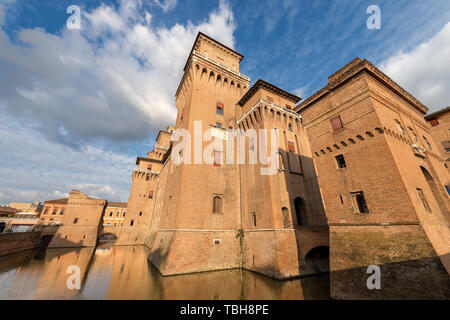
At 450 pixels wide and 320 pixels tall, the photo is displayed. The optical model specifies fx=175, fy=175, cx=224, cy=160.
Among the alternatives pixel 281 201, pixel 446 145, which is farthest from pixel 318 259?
pixel 446 145

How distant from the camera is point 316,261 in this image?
1388 cm

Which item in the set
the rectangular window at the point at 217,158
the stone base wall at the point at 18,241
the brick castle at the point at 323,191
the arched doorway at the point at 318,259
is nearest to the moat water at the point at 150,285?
the arched doorway at the point at 318,259

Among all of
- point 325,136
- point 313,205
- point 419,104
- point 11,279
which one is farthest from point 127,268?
point 419,104

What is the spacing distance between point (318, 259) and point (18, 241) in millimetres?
35145

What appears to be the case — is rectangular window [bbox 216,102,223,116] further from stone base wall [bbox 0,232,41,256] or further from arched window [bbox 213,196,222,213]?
stone base wall [bbox 0,232,41,256]

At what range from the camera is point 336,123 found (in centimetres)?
1094

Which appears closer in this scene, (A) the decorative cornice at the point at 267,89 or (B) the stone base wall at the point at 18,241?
(A) the decorative cornice at the point at 267,89

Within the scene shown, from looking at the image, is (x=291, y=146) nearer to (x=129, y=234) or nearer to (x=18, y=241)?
(x=129, y=234)

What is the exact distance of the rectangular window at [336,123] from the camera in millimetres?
10700

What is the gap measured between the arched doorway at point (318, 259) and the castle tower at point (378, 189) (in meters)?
5.27

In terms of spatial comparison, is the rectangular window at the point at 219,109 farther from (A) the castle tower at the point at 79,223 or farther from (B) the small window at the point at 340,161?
(A) the castle tower at the point at 79,223

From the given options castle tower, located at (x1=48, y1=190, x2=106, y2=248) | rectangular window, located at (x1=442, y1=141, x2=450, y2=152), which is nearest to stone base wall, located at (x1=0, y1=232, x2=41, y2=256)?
castle tower, located at (x1=48, y1=190, x2=106, y2=248)

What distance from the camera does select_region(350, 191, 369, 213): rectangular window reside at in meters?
8.98
